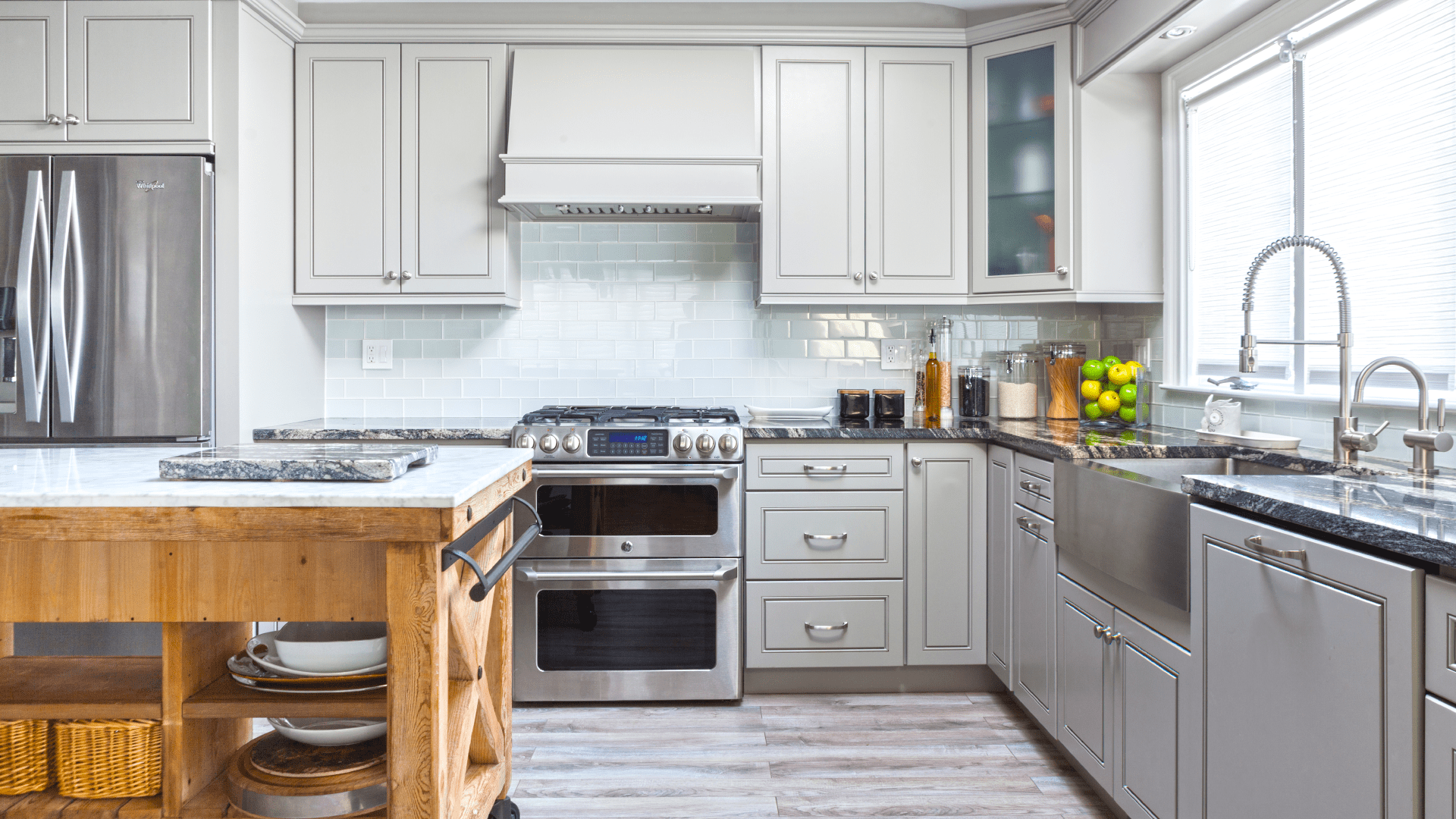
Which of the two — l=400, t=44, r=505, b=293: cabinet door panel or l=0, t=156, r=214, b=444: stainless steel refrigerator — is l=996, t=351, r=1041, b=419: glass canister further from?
l=0, t=156, r=214, b=444: stainless steel refrigerator

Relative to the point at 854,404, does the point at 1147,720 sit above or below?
below

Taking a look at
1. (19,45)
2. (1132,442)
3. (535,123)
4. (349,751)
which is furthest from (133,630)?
(1132,442)

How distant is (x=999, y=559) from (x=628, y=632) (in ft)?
4.11

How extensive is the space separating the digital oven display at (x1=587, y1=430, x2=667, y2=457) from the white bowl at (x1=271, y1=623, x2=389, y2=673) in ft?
4.21

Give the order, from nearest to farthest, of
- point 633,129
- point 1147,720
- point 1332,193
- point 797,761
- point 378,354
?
1. point 1147,720
2. point 1332,193
3. point 797,761
4. point 633,129
5. point 378,354

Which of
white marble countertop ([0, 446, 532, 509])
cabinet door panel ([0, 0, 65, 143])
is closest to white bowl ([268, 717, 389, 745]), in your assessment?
white marble countertop ([0, 446, 532, 509])

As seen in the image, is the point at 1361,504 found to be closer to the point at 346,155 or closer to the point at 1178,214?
the point at 1178,214

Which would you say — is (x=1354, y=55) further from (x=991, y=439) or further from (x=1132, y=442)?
(x=991, y=439)

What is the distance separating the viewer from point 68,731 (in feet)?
4.91

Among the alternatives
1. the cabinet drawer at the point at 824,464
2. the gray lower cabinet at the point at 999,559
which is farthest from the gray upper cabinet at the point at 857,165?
the gray lower cabinet at the point at 999,559

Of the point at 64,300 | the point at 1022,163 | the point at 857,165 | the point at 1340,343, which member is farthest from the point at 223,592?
the point at 1022,163

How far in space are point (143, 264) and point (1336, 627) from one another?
3192 millimetres

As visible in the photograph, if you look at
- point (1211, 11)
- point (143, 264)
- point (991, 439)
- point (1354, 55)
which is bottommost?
point (991, 439)

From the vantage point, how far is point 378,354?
3.50 m
